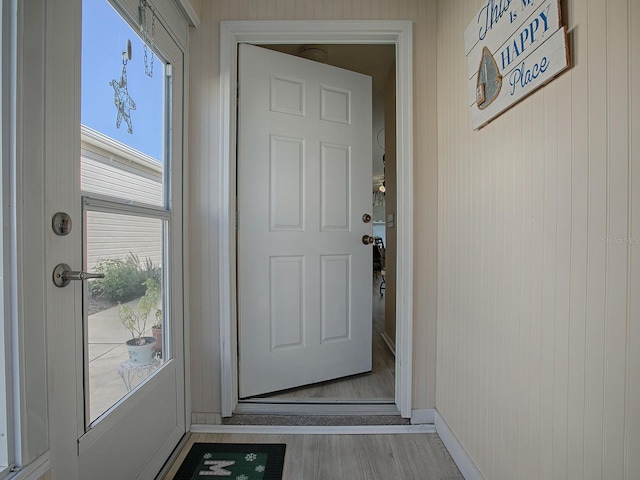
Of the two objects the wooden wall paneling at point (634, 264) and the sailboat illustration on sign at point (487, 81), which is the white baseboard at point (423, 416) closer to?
the wooden wall paneling at point (634, 264)

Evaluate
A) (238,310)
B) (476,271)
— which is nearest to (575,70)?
(476,271)

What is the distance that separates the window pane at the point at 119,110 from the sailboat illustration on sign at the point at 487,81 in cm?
131

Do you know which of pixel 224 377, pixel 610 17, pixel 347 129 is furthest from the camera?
pixel 347 129

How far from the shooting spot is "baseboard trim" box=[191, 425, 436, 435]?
5.01 feet

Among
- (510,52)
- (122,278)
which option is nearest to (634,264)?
(510,52)

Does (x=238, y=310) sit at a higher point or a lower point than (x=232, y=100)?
lower

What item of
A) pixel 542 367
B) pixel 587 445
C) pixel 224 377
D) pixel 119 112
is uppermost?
pixel 119 112

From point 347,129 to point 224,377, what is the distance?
167 cm

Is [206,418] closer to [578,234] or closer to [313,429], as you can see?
[313,429]

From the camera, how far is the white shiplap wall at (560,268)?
614 millimetres

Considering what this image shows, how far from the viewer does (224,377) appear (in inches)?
62.0

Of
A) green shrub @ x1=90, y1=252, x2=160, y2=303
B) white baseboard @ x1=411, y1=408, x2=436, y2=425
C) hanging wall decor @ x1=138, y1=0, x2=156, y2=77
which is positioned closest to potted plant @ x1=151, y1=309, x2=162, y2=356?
green shrub @ x1=90, y1=252, x2=160, y2=303

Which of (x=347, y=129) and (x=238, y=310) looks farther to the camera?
(x=347, y=129)

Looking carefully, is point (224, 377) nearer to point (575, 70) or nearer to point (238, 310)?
point (238, 310)
